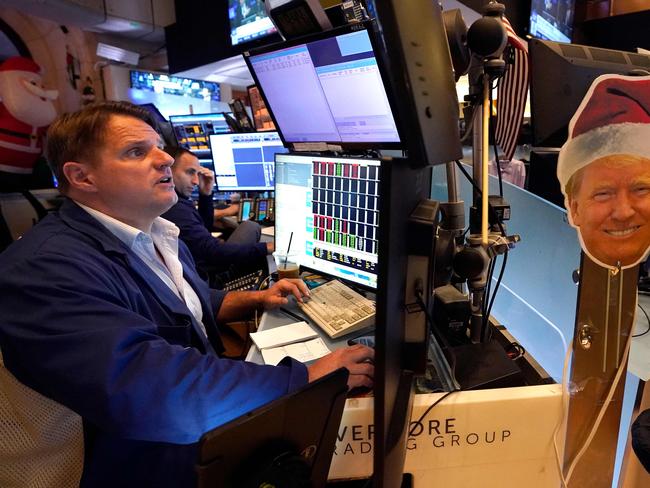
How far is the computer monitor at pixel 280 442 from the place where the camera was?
0.48 meters

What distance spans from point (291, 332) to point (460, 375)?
46 centimetres

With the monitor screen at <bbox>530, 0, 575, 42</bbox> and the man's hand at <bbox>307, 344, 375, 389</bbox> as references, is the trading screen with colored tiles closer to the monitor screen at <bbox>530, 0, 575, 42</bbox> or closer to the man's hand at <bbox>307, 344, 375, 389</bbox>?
the man's hand at <bbox>307, 344, 375, 389</bbox>

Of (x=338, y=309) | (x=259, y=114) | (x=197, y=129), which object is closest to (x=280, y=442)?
(x=338, y=309)

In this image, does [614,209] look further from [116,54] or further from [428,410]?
[116,54]

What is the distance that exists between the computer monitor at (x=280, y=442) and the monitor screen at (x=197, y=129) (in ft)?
10.7

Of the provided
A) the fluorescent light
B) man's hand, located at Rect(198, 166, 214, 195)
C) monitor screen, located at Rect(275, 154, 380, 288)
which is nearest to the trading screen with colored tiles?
monitor screen, located at Rect(275, 154, 380, 288)

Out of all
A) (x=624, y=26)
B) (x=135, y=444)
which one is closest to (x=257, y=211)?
(x=135, y=444)

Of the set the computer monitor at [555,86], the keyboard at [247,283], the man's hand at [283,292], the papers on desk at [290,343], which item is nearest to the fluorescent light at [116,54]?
the keyboard at [247,283]

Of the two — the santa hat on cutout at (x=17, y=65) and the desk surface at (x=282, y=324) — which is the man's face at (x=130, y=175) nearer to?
the desk surface at (x=282, y=324)

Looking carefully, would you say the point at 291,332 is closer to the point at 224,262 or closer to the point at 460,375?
the point at 460,375

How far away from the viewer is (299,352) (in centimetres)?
100

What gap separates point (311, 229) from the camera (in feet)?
4.37

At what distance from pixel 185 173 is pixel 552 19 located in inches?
140

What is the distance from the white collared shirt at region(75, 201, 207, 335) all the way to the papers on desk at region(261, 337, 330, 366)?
26 centimetres
